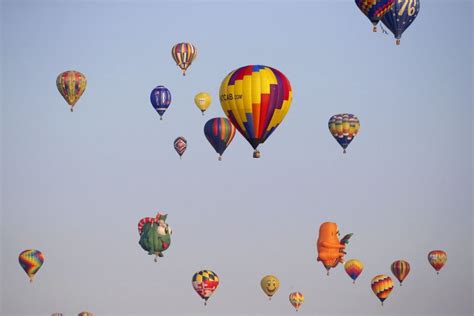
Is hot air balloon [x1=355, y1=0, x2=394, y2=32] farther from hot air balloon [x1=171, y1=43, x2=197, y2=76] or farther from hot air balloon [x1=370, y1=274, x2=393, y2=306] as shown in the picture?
hot air balloon [x1=370, y1=274, x2=393, y2=306]

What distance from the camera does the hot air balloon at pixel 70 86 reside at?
58656 mm

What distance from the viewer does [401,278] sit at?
6375cm

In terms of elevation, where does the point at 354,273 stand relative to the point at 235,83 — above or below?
below

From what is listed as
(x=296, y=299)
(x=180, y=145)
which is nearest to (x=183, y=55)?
(x=180, y=145)

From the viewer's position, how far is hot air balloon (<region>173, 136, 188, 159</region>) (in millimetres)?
63531

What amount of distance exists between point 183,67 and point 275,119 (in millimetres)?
12681

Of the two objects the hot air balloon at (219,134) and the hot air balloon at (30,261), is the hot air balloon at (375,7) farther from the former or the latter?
the hot air balloon at (30,261)

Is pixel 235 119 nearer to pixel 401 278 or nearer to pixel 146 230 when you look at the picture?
pixel 146 230

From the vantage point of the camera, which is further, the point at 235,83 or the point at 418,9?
the point at 418,9

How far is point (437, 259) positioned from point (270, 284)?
866 cm

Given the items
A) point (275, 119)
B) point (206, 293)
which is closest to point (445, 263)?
point (206, 293)

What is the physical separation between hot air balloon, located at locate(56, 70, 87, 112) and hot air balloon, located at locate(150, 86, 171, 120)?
11.9 ft

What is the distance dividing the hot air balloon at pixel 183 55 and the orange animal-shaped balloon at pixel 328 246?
10.7 m

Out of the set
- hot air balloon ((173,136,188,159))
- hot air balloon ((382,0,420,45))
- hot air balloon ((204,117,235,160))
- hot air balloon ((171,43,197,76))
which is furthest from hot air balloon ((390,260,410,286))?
hot air balloon ((382,0,420,45))
